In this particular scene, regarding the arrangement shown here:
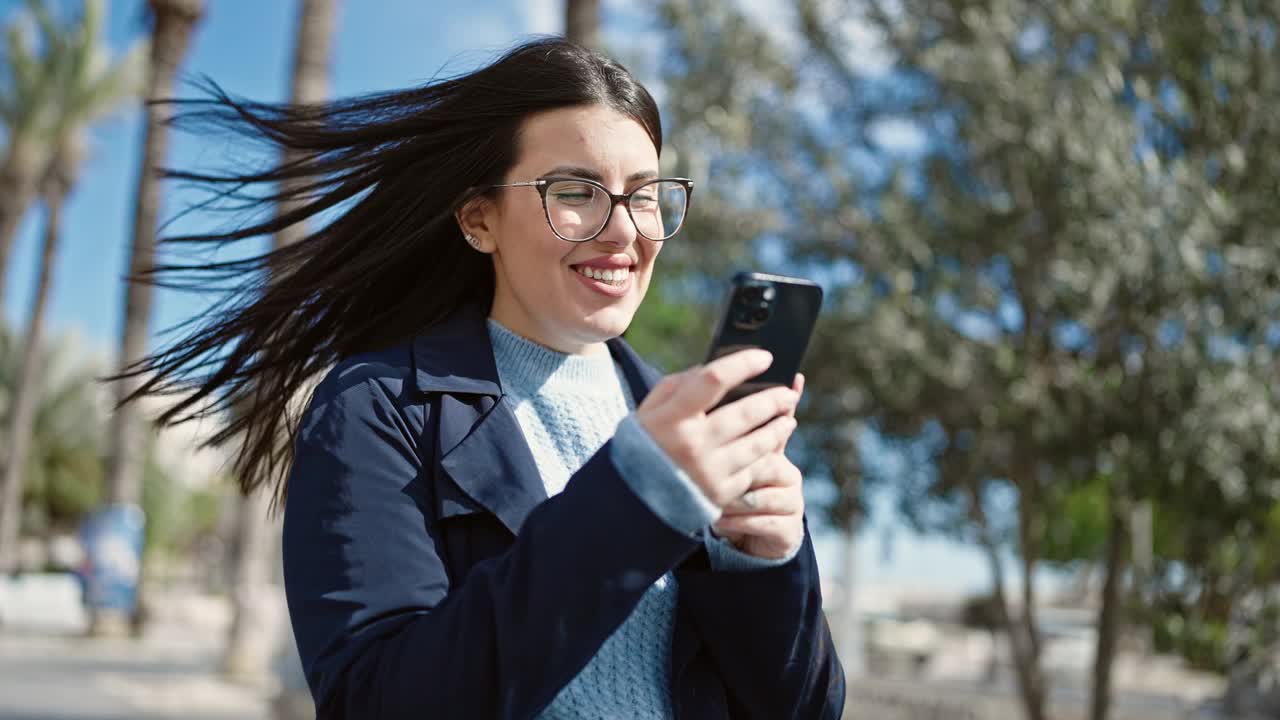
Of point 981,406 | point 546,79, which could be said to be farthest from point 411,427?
point 981,406

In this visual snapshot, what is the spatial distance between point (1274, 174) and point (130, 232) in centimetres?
1903

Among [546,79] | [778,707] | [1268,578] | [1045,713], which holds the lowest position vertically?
[1045,713]

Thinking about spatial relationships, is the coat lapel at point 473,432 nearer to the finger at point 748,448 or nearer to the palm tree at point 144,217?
the finger at point 748,448

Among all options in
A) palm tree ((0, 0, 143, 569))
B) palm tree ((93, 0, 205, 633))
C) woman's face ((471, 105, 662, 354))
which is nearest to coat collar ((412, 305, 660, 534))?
woman's face ((471, 105, 662, 354))

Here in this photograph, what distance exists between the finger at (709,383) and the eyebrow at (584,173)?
0.58m

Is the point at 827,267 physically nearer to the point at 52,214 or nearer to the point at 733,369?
the point at 733,369

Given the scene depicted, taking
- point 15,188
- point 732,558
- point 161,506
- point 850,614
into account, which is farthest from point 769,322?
point 161,506

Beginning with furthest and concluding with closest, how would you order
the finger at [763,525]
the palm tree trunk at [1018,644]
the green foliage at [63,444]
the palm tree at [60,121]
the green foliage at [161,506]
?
the green foliage at [161,506], the green foliage at [63,444], the palm tree at [60,121], the palm tree trunk at [1018,644], the finger at [763,525]

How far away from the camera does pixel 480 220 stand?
2.08 m

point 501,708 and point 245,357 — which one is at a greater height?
point 245,357

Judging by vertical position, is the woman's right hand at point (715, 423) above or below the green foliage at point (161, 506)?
above

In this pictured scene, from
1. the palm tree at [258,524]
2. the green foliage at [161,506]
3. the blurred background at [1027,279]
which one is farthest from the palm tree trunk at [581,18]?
the green foliage at [161,506]

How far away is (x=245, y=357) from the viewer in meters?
2.29

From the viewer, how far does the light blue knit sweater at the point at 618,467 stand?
1354 millimetres
